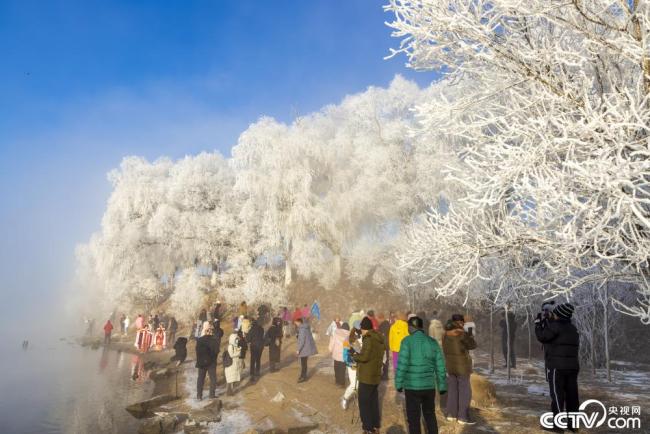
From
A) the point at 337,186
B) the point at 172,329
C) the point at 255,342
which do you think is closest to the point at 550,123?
the point at 255,342

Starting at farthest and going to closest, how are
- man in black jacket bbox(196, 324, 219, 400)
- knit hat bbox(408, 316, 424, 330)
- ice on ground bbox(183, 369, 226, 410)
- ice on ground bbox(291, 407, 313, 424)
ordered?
man in black jacket bbox(196, 324, 219, 400) → ice on ground bbox(183, 369, 226, 410) → ice on ground bbox(291, 407, 313, 424) → knit hat bbox(408, 316, 424, 330)

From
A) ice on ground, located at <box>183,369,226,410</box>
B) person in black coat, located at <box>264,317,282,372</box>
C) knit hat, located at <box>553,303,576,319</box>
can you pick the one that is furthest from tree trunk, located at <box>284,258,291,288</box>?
knit hat, located at <box>553,303,576,319</box>

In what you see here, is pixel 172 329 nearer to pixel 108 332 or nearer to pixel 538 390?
pixel 108 332

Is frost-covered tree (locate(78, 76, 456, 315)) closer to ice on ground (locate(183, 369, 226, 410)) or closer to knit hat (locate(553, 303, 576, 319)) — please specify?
ice on ground (locate(183, 369, 226, 410))

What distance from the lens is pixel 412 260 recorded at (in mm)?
6977

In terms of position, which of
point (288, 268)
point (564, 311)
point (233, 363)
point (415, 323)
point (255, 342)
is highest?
point (288, 268)

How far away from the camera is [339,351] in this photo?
36.4 feet

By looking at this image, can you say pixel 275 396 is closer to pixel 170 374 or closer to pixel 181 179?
pixel 170 374

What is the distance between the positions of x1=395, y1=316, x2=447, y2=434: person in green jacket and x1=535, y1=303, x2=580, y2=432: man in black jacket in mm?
1810

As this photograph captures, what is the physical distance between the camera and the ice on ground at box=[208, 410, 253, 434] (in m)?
8.12

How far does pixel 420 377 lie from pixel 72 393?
1205cm

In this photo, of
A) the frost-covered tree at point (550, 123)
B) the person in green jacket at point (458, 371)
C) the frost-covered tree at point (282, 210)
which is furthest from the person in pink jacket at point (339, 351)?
the frost-covered tree at point (282, 210)

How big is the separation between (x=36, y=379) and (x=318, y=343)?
38.6 ft

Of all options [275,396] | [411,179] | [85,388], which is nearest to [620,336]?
[411,179]
